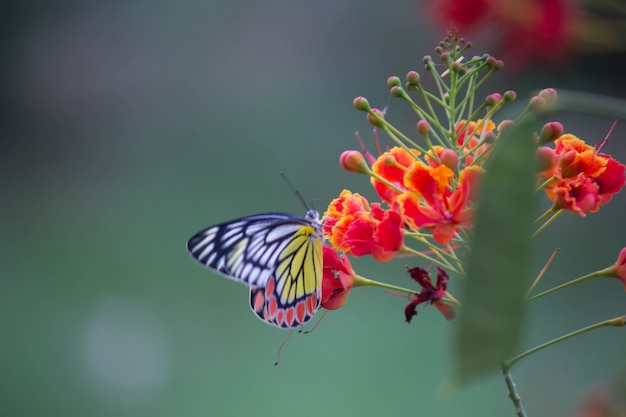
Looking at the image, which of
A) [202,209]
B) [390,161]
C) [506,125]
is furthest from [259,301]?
[202,209]

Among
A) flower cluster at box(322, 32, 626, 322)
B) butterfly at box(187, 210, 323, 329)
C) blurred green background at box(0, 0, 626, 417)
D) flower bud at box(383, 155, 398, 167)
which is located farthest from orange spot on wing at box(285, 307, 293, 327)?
blurred green background at box(0, 0, 626, 417)

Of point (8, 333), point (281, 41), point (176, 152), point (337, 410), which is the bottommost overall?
point (337, 410)

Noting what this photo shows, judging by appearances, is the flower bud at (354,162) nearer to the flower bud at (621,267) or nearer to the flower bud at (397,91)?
the flower bud at (397,91)

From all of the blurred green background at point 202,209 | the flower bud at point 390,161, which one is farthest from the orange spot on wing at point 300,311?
the blurred green background at point 202,209

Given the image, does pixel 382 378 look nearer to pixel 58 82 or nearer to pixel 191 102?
pixel 191 102

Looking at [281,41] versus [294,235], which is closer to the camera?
[294,235]

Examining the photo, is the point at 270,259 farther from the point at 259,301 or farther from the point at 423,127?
the point at 423,127

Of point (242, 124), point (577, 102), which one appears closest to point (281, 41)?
point (242, 124)
